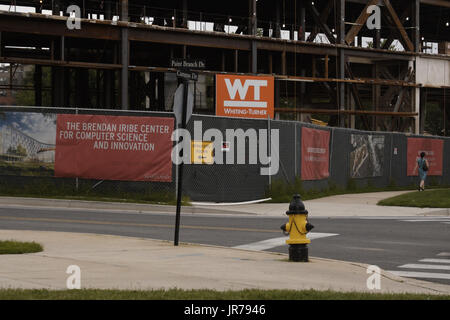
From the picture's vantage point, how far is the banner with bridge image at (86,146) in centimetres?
2475

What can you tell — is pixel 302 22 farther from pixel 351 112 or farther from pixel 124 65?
pixel 124 65

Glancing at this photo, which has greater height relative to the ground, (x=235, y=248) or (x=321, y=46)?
→ (x=321, y=46)

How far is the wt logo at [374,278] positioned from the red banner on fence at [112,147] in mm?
13831

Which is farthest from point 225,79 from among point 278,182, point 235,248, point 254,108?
point 235,248

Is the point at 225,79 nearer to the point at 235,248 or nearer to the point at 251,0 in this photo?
the point at 251,0

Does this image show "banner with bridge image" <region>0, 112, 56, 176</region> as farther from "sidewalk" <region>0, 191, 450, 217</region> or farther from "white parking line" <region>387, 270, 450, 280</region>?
"white parking line" <region>387, 270, 450, 280</region>

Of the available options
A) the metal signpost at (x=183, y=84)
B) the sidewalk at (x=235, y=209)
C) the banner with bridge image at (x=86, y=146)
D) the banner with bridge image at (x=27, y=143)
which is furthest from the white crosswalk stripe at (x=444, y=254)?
the banner with bridge image at (x=27, y=143)

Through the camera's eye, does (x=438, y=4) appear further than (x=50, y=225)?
Yes

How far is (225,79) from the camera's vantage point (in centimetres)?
4384

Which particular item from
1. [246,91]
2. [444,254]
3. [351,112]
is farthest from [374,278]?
[351,112]

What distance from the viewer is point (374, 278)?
411 inches

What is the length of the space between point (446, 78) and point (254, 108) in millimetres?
16736

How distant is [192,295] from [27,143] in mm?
18580

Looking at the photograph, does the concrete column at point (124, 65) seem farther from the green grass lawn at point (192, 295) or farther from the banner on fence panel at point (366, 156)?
the green grass lawn at point (192, 295)
